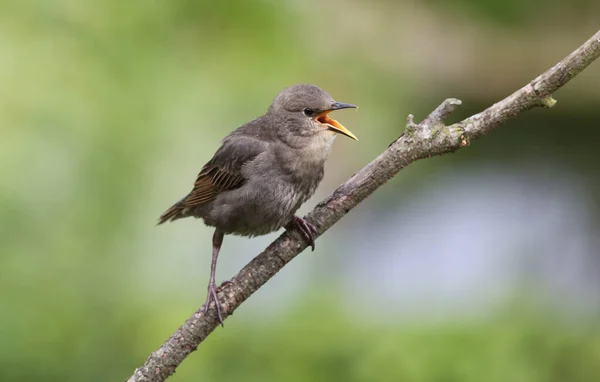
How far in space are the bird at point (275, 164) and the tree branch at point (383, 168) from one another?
369mm

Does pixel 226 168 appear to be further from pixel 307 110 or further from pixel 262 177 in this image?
pixel 307 110

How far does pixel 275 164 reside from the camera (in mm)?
3783

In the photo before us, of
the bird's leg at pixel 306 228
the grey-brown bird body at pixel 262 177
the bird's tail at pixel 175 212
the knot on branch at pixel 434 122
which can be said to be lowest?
the knot on branch at pixel 434 122

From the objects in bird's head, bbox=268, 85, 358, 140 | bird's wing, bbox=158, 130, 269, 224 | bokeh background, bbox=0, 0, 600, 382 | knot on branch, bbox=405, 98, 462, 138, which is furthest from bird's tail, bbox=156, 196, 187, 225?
knot on branch, bbox=405, 98, 462, 138

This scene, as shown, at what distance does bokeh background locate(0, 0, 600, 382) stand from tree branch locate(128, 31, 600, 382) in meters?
1.97

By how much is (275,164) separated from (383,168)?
80 cm

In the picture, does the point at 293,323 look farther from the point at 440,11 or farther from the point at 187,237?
the point at 440,11

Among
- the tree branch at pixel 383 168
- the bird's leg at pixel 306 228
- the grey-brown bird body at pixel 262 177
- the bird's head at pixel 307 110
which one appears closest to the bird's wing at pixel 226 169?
the grey-brown bird body at pixel 262 177

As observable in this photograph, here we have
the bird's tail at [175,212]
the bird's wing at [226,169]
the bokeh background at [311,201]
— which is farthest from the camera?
the bokeh background at [311,201]

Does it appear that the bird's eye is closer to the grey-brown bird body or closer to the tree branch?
the grey-brown bird body

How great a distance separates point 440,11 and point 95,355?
5.38m

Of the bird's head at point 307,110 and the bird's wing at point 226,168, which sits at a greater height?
the bird's wing at point 226,168

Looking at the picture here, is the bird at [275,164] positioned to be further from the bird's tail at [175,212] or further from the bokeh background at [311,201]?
the bokeh background at [311,201]

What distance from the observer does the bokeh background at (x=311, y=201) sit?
5.21 meters
